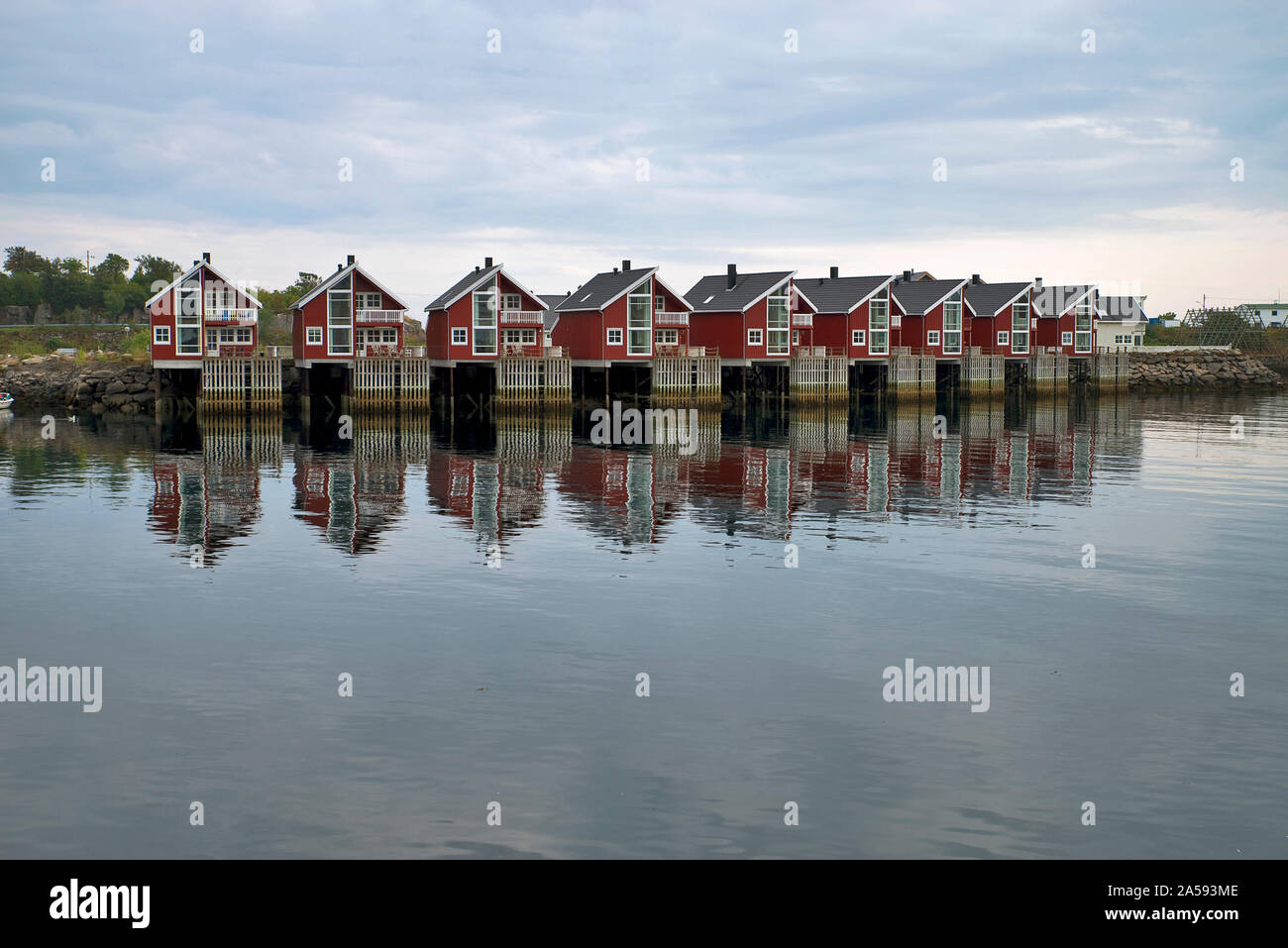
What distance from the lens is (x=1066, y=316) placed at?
107688 mm

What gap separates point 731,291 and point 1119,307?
180 ft

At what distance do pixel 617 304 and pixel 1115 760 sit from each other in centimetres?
6701

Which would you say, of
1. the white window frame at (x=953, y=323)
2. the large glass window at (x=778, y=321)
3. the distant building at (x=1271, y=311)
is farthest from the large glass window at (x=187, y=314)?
the distant building at (x=1271, y=311)

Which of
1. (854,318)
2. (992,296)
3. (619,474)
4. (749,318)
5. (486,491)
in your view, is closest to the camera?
(486,491)


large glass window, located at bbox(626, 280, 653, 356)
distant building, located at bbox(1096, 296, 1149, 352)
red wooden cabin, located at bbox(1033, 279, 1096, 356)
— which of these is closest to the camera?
large glass window, located at bbox(626, 280, 653, 356)

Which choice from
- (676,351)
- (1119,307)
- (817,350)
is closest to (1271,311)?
(1119,307)

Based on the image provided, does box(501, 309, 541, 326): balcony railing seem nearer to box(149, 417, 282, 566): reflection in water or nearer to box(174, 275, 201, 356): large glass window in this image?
box(174, 275, 201, 356): large glass window

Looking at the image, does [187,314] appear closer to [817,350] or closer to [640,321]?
[640,321]

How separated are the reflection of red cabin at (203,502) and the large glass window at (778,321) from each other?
47301mm

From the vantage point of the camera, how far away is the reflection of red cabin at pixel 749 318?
272 feet

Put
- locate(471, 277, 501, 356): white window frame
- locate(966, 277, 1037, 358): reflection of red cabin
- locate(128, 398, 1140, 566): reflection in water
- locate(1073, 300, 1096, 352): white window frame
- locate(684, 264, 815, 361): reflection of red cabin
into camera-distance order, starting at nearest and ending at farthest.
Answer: locate(128, 398, 1140, 566): reflection in water
locate(471, 277, 501, 356): white window frame
locate(684, 264, 815, 361): reflection of red cabin
locate(966, 277, 1037, 358): reflection of red cabin
locate(1073, 300, 1096, 352): white window frame

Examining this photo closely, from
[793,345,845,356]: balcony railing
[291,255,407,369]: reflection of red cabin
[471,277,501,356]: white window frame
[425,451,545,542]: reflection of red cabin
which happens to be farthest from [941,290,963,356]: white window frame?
[425,451,545,542]: reflection of red cabin

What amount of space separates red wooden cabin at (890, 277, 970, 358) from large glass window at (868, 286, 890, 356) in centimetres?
282

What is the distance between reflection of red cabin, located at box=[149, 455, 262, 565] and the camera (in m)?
27.4
